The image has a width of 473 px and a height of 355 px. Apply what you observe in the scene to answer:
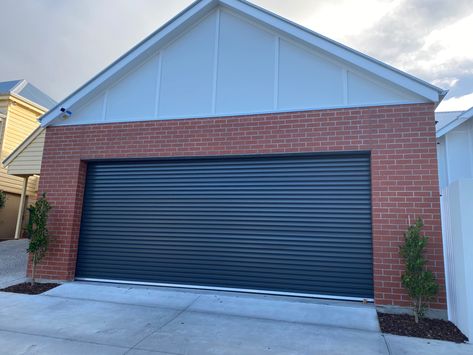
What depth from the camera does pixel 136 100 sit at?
28.0 ft

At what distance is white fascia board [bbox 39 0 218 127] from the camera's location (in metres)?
8.12

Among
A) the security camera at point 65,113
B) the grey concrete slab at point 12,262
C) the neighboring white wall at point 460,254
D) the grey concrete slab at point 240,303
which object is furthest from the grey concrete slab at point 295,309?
the security camera at point 65,113

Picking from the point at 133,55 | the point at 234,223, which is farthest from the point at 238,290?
the point at 133,55

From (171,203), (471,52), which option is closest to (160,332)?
(171,203)

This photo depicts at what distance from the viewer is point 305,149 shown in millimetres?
7113

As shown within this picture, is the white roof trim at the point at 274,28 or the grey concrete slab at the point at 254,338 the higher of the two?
the white roof trim at the point at 274,28

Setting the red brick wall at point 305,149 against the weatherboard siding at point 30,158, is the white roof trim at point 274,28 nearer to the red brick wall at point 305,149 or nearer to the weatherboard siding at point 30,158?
the red brick wall at point 305,149

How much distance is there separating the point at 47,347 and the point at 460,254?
233 inches

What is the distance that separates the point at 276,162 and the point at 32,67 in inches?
654

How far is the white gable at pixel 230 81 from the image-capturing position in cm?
716

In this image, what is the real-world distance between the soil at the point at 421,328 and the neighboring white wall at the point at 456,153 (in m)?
4.77

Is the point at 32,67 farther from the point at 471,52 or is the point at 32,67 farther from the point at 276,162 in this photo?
the point at 471,52

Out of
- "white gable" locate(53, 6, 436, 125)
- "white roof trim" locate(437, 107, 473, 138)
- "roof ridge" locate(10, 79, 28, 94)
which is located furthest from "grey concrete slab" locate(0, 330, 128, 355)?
"roof ridge" locate(10, 79, 28, 94)

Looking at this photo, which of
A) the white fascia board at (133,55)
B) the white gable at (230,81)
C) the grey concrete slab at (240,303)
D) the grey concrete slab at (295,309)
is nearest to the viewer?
the grey concrete slab at (295,309)
